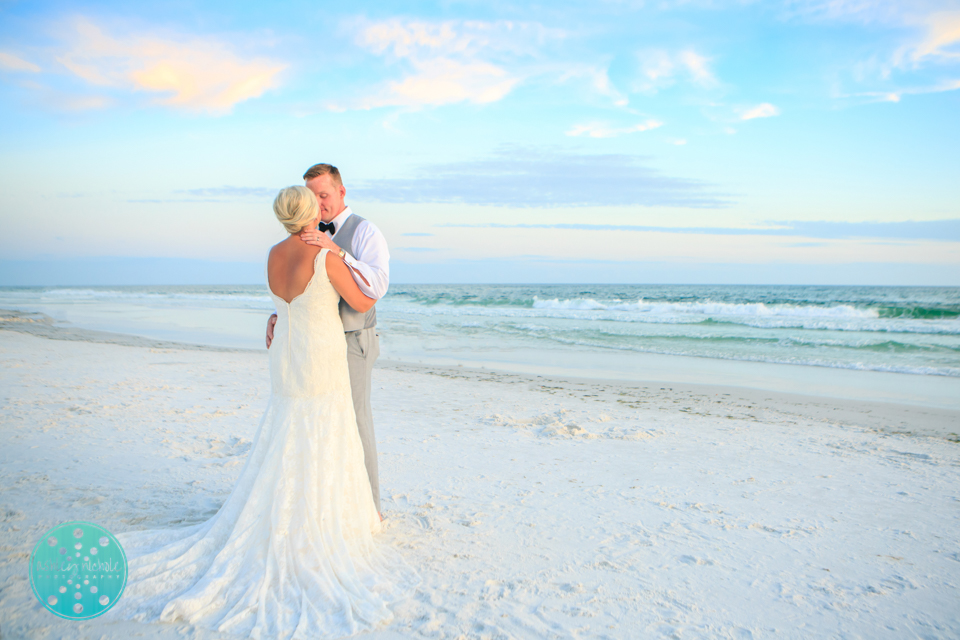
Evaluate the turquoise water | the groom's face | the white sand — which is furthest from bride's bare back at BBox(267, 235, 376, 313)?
the turquoise water

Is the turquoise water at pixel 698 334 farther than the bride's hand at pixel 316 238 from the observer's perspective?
Yes

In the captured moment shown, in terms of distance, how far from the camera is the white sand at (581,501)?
102 inches

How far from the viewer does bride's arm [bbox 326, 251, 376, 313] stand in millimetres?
2734

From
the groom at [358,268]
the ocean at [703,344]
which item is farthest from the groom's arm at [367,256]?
the ocean at [703,344]

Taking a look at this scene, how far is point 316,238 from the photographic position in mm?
2686

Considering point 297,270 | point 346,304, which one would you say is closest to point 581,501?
point 346,304

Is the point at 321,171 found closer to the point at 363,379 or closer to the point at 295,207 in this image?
the point at 295,207

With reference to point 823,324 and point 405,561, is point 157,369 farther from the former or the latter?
point 823,324

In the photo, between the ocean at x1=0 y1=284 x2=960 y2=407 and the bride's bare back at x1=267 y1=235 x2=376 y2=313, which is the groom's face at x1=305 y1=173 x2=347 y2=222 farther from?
the ocean at x1=0 y1=284 x2=960 y2=407

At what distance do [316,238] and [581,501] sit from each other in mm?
2600

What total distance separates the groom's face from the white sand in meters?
1.92

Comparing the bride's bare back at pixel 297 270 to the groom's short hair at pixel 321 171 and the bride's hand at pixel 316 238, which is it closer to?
the bride's hand at pixel 316 238

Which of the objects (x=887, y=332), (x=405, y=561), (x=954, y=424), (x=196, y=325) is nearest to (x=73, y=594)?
(x=405, y=561)

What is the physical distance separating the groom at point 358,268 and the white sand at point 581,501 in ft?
2.75
